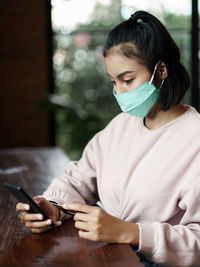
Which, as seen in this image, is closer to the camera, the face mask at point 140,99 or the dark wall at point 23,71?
the face mask at point 140,99

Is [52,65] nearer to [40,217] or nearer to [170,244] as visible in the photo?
[40,217]

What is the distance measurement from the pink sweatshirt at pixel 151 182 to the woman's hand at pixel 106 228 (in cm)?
3

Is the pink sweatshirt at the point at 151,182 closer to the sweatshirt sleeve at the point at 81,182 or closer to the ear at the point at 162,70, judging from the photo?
the sweatshirt sleeve at the point at 81,182

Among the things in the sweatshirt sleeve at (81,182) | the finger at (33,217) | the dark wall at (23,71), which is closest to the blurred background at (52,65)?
the dark wall at (23,71)

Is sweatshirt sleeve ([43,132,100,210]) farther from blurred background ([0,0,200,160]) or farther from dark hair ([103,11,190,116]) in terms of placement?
blurred background ([0,0,200,160])

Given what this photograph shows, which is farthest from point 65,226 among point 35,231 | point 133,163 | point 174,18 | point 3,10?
point 3,10

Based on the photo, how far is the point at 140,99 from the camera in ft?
4.75

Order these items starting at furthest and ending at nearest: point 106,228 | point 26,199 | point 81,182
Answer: point 81,182 < point 26,199 < point 106,228

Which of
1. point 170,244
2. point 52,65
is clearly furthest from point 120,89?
point 52,65

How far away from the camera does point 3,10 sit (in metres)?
5.48

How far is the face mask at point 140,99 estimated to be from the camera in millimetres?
1436

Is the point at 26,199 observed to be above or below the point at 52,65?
above

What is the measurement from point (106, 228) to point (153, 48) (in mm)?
590

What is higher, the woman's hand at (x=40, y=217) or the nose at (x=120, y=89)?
the nose at (x=120, y=89)
